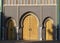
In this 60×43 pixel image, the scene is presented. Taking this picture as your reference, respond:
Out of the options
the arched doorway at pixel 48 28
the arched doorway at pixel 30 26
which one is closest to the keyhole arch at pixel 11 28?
the arched doorway at pixel 30 26

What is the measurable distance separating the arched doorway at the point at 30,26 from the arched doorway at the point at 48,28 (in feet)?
2.30

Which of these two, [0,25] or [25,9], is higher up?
[25,9]

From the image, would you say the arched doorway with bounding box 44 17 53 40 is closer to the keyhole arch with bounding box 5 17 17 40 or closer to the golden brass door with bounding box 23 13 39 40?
the golden brass door with bounding box 23 13 39 40

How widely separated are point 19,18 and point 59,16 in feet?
10.2

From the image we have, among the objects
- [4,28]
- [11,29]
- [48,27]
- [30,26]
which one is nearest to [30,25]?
[30,26]

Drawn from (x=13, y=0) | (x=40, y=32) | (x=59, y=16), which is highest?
(x=13, y=0)

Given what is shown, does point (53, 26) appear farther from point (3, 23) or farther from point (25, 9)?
point (3, 23)

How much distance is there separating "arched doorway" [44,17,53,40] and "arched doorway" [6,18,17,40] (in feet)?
8.00

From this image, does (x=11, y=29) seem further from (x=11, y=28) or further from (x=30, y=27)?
(x=30, y=27)

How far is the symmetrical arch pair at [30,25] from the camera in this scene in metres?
20.0

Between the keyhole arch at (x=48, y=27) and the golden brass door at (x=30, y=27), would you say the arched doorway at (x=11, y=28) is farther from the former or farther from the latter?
the keyhole arch at (x=48, y=27)

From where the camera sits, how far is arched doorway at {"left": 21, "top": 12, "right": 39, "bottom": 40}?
20078mm

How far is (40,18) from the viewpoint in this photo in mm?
19953

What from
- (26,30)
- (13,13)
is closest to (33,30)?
(26,30)
